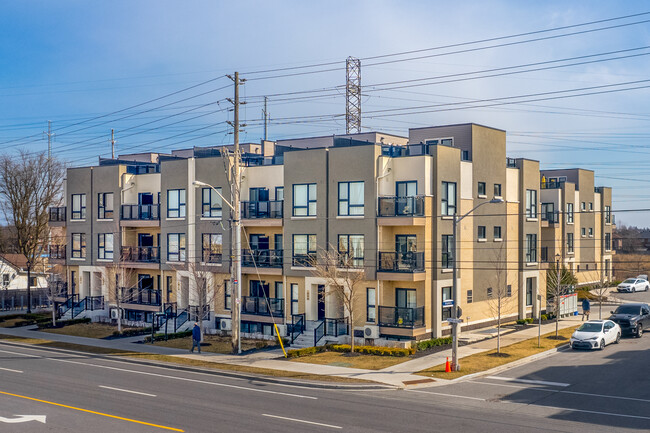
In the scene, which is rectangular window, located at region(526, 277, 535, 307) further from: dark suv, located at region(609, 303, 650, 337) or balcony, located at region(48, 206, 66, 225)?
balcony, located at region(48, 206, 66, 225)

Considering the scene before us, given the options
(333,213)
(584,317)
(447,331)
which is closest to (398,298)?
(447,331)

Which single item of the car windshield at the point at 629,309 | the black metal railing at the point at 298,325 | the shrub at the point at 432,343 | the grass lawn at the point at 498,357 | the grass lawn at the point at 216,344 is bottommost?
the grass lawn at the point at 216,344

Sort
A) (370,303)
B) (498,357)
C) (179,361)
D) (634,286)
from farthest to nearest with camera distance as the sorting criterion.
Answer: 1. (634,286)
2. (370,303)
3. (179,361)
4. (498,357)

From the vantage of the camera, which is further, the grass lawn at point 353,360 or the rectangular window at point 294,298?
the rectangular window at point 294,298

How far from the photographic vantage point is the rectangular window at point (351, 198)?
37156 mm

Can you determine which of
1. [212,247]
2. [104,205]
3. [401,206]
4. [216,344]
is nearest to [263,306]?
[216,344]

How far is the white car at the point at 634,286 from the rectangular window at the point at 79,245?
4936 cm

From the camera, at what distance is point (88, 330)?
147ft

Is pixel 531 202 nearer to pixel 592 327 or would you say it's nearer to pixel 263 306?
pixel 592 327

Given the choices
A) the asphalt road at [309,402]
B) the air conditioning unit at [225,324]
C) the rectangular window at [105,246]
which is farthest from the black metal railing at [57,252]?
the asphalt road at [309,402]

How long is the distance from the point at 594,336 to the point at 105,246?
3424 centimetres

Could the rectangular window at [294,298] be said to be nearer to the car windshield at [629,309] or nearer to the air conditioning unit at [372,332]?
the air conditioning unit at [372,332]

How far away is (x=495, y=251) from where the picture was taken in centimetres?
4231

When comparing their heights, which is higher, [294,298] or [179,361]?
[294,298]
